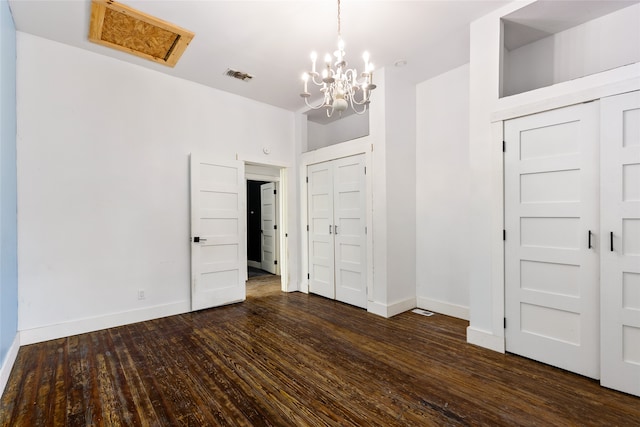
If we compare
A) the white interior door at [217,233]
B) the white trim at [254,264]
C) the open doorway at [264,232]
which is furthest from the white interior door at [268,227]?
the white interior door at [217,233]

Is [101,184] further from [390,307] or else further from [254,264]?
[254,264]

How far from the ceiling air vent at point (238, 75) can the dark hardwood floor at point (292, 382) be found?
10.7 feet

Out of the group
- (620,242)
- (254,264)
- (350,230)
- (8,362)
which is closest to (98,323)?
(8,362)

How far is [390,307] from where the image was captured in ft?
12.6

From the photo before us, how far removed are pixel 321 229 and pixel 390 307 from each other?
1.67 m

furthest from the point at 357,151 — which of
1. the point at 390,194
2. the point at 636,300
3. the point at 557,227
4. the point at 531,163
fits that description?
the point at 636,300

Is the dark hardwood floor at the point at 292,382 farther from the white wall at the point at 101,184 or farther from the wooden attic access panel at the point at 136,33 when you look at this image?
the wooden attic access panel at the point at 136,33

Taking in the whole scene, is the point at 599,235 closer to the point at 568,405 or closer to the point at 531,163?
the point at 531,163

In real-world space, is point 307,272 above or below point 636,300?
below

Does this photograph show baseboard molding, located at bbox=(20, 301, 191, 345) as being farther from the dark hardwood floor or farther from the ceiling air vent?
the ceiling air vent

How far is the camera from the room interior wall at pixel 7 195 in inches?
93.7

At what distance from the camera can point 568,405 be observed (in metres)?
2.02

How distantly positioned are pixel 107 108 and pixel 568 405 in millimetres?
5173

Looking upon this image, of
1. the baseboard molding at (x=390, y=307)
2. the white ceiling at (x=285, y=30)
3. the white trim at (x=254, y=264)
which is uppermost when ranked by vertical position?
the white ceiling at (x=285, y=30)
